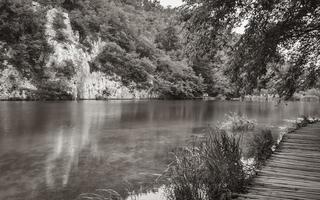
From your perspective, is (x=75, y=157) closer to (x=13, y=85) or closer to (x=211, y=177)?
(x=211, y=177)

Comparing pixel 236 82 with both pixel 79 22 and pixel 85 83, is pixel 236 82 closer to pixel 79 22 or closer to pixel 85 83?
pixel 85 83

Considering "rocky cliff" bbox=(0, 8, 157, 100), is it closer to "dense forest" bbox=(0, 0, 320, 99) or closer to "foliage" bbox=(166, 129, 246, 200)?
"dense forest" bbox=(0, 0, 320, 99)

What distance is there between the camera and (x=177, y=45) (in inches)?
2552

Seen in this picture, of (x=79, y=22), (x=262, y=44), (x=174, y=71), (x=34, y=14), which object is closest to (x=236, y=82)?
(x=262, y=44)

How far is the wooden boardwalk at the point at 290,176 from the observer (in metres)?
4.72

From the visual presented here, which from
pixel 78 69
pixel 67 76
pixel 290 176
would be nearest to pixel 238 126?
pixel 290 176

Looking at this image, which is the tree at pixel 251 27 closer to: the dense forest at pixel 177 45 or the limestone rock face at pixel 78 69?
the dense forest at pixel 177 45

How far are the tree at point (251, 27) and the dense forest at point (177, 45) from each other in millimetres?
25

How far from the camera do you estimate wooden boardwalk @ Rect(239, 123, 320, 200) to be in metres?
4.72

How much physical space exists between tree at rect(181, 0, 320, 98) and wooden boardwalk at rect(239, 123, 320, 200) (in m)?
2.16

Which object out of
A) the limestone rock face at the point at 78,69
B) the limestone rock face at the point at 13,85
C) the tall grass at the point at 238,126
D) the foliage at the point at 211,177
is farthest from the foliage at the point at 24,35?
the foliage at the point at 211,177

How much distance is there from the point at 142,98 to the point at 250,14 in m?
57.7

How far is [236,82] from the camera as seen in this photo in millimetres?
8969

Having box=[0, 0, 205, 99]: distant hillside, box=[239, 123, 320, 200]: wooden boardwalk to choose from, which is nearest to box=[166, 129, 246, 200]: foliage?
box=[239, 123, 320, 200]: wooden boardwalk
